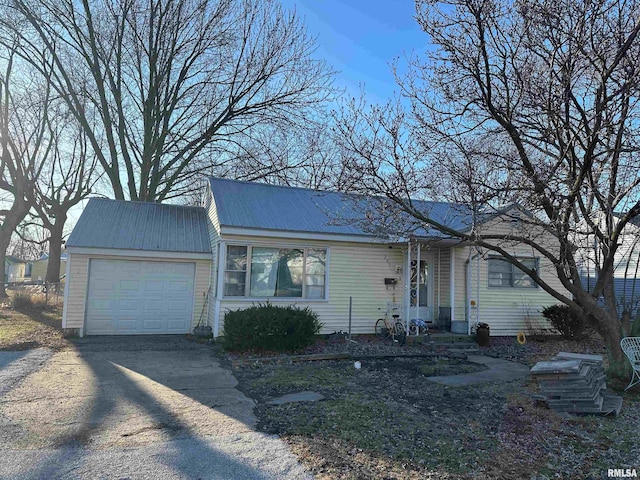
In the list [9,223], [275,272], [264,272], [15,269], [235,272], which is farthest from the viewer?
[15,269]

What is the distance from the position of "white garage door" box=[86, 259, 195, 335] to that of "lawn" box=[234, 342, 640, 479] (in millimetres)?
5312

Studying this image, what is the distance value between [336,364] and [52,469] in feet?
18.0

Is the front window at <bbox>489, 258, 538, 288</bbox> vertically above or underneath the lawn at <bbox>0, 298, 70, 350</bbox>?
above

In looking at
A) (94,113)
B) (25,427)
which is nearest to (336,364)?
(25,427)

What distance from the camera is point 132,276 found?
1138 centimetres

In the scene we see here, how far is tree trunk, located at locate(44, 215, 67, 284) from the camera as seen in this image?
76.0 feet

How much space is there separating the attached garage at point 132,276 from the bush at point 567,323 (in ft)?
32.8

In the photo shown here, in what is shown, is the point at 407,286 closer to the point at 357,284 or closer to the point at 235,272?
the point at 357,284

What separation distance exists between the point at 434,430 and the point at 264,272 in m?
7.28

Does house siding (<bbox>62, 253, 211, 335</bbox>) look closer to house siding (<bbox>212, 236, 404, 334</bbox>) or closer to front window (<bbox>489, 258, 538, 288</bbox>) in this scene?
house siding (<bbox>212, 236, 404, 334</bbox>)

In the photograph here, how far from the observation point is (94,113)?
21.5 metres

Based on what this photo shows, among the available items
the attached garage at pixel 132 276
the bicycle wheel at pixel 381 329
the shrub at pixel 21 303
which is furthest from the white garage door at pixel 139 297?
the shrub at pixel 21 303

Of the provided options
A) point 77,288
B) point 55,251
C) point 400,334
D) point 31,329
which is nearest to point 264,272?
point 400,334

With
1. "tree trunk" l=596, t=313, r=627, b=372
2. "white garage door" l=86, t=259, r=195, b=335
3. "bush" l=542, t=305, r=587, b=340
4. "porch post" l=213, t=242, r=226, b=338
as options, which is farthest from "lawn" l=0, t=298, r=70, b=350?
"bush" l=542, t=305, r=587, b=340
